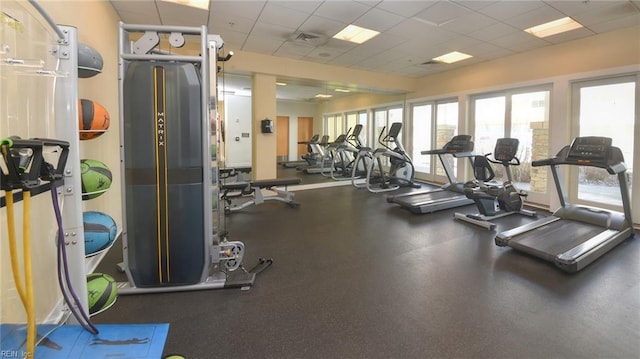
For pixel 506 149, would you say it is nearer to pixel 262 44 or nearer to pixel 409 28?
pixel 409 28

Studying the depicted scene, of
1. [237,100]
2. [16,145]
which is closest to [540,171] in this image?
[237,100]

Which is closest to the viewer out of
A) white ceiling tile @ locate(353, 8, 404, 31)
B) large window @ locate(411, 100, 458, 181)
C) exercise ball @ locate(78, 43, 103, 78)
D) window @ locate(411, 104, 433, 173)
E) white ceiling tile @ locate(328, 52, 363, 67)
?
exercise ball @ locate(78, 43, 103, 78)

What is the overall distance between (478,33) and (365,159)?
3988mm

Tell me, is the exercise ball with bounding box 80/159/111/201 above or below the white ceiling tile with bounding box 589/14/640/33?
below

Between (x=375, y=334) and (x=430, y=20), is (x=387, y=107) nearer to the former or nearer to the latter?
(x=430, y=20)

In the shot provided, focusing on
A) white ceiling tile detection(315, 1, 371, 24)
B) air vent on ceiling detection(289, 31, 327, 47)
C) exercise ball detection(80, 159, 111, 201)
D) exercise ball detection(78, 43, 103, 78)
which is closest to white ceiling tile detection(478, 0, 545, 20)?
white ceiling tile detection(315, 1, 371, 24)

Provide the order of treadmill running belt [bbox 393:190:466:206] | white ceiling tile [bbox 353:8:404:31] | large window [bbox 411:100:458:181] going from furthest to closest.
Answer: large window [bbox 411:100:458:181], treadmill running belt [bbox 393:190:466:206], white ceiling tile [bbox 353:8:404:31]

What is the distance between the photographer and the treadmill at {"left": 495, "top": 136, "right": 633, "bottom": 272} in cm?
298

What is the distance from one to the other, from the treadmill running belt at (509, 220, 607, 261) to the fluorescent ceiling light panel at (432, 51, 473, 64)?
3686mm

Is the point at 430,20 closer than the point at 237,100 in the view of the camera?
Answer: Yes

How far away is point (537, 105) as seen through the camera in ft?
18.7

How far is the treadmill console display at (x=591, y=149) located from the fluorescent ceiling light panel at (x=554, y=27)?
179 centimetres

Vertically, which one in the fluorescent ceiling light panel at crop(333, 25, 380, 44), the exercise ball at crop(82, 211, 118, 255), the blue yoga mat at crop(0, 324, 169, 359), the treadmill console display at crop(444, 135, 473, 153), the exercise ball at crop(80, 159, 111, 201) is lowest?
the blue yoga mat at crop(0, 324, 169, 359)

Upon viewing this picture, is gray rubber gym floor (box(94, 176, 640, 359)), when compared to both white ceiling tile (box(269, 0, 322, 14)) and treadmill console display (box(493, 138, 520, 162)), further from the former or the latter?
white ceiling tile (box(269, 0, 322, 14))
